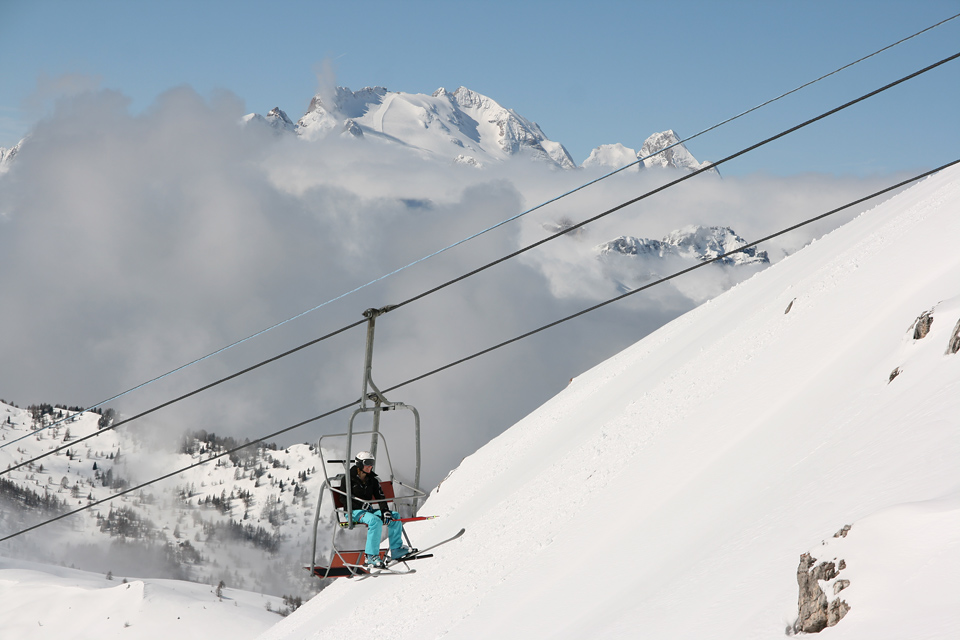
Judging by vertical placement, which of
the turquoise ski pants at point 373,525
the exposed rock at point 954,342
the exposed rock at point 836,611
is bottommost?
the exposed rock at point 836,611

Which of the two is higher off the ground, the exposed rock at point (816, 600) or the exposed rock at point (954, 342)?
the exposed rock at point (954, 342)

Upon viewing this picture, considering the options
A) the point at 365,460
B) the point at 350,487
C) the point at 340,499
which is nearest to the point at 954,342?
the point at 365,460

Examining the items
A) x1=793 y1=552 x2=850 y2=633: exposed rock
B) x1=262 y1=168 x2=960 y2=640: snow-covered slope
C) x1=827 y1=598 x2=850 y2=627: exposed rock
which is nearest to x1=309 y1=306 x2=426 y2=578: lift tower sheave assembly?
x1=793 y1=552 x2=850 y2=633: exposed rock

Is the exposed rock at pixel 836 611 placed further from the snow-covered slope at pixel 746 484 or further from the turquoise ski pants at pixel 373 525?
the turquoise ski pants at pixel 373 525

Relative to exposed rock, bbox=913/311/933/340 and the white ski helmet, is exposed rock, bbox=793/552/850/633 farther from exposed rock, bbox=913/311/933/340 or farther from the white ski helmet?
exposed rock, bbox=913/311/933/340

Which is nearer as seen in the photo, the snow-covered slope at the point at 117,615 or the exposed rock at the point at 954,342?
the exposed rock at the point at 954,342

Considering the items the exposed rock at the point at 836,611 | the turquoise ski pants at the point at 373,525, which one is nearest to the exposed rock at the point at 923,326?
the exposed rock at the point at 836,611

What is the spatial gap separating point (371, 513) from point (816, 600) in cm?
823

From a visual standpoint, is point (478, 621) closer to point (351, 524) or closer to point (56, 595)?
point (351, 524)

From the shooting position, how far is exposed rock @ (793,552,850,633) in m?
12.9

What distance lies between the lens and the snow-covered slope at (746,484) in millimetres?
14470

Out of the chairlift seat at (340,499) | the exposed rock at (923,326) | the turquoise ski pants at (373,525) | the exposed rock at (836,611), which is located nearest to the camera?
the exposed rock at (836,611)

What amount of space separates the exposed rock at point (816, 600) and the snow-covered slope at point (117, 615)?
7137 inches

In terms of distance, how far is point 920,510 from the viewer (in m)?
12.6
